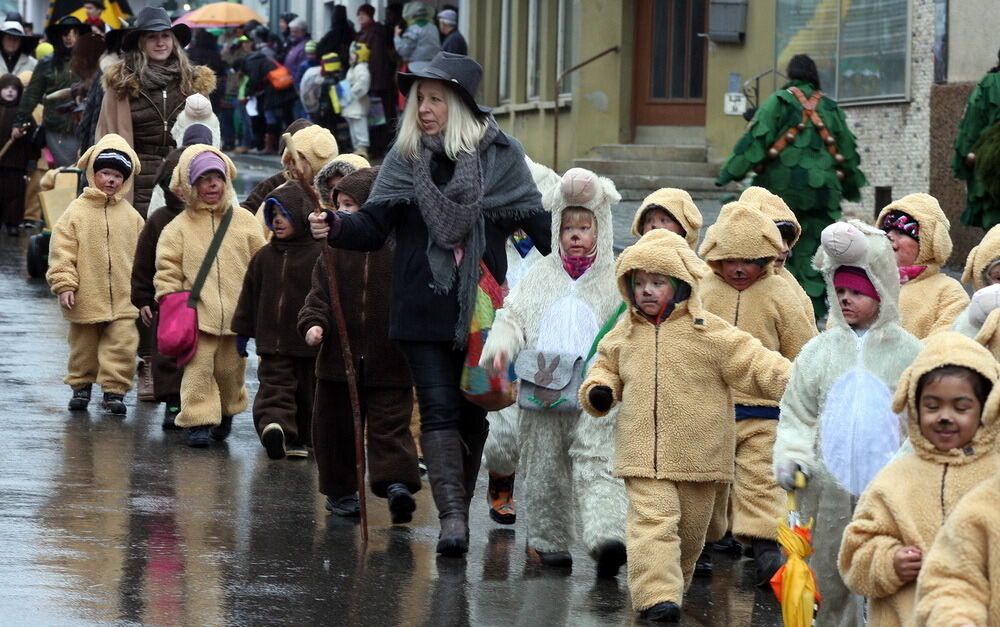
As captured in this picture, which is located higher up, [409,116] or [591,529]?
[409,116]

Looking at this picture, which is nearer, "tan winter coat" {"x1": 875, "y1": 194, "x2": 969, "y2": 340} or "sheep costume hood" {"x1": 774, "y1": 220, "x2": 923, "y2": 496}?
"sheep costume hood" {"x1": 774, "y1": 220, "x2": 923, "y2": 496}

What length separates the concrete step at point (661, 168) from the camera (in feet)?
83.1

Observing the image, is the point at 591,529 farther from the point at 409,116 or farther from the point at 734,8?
the point at 734,8

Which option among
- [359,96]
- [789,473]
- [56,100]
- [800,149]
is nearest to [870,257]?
[789,473]

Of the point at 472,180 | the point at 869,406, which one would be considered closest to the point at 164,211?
the point at 472,180

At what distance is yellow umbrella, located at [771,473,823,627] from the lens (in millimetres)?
6301

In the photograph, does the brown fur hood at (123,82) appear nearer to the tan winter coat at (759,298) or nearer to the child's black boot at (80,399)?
the child's black boot at (80,399)

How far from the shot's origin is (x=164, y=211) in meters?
11.5

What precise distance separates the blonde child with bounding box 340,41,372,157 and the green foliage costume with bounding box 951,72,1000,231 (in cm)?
1535

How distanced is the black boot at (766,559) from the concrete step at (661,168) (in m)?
17.2

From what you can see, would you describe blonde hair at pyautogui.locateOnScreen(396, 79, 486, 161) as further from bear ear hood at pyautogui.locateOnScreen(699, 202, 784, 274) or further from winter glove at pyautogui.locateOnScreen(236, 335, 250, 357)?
winter glove at pyautogui.locateOnScreen(236, 335, 250, 357)

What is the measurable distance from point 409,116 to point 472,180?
421mm

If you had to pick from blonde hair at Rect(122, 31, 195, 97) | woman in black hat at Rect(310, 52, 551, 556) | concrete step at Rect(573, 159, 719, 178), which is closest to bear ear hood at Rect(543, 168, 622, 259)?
woman in black hat at Rect(310, 52, 551, 556)

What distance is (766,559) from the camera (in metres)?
8.22
